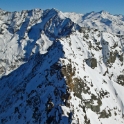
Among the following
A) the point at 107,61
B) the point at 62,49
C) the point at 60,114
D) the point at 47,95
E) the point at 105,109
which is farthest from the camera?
the point at 107,61

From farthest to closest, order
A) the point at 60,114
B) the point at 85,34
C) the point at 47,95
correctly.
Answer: the point at 85,34
the point at 47,95
the point at 60,114

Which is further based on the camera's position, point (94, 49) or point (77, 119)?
point (94, 49)

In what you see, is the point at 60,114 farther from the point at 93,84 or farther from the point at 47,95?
the point at 93,84

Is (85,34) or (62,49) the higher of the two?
(85,34)

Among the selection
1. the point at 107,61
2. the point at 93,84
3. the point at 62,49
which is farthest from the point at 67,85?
the point at 107,61

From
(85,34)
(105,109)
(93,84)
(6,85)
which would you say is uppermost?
(85,34)

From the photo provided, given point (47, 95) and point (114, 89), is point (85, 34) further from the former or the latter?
point (47, 95)

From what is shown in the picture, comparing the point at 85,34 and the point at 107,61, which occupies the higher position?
the point at 85,34

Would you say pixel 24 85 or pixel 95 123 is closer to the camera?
pixel 95 123

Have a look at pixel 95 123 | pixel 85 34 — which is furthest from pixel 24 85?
pixel 85 34

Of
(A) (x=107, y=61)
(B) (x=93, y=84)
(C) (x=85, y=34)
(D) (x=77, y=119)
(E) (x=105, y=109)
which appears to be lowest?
(D) (x=77, y=119)
